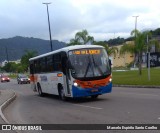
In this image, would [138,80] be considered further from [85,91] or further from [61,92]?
[85,91]

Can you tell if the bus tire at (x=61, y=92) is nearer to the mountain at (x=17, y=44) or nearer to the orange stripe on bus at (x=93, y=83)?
the orange stripe on bus at (x=93, y=83)

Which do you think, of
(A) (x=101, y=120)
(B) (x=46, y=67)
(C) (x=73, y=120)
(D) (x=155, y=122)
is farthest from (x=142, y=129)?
(B) (x=46, y=67)

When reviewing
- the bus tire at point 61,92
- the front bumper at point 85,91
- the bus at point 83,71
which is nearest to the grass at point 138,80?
the bus tire at point 61,92

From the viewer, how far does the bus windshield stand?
1991cm

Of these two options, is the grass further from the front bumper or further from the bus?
the front bumper

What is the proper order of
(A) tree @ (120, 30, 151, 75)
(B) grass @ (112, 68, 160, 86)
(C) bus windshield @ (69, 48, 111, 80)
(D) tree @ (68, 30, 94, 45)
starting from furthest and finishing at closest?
(D) tree @ (68, 30, 94, 45) < (A) tree @ (120, 30, 151, 75) < (B) grass @ (112, 68, 160, 86) < (C) bus windshield @ (69, 48, 111, 80)

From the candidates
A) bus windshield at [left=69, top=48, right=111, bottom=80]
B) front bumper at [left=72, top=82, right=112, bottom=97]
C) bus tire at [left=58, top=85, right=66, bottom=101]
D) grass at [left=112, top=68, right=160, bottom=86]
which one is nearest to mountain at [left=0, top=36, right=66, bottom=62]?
grass at [left=112, top=68, right=160, bottom=86]

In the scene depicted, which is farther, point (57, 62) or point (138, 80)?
point (138, 80)

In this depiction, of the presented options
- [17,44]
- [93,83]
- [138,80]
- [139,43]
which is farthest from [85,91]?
[17,44]

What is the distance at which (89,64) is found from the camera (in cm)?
2009

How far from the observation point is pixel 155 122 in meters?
11.2

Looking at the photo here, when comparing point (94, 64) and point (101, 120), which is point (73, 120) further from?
point (94, 64)

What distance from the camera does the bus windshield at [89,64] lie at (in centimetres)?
1991

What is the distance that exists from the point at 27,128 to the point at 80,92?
820 cm
